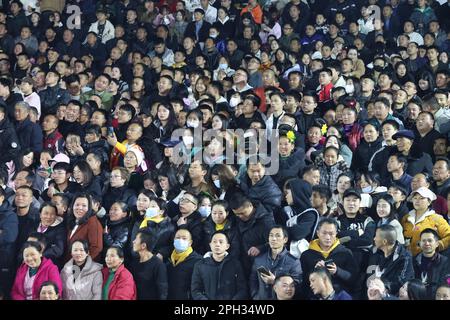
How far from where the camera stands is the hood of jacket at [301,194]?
26.8 feet

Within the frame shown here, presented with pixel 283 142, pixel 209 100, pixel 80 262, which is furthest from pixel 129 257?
pixel 209 100

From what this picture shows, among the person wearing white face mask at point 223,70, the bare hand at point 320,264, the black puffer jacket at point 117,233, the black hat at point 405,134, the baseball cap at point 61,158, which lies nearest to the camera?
the bare hand at point 320,264

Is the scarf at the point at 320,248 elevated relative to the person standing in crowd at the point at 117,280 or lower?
elevated

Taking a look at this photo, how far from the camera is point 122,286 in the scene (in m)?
7.52

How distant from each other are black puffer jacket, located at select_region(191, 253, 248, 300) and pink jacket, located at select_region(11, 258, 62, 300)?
3.49 feet

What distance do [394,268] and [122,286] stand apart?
6.72 ft

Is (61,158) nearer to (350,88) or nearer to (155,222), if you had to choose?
(155,222)

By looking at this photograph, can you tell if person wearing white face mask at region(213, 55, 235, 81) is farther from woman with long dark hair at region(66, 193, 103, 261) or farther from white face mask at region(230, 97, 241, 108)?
woman with long dark hair at region(66, 193, 103, 261)

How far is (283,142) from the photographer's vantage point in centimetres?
912

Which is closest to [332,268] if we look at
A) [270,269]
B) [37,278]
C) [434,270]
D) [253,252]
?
[270,269]

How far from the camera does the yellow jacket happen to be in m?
7.79

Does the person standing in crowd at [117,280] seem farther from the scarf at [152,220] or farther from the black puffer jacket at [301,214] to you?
the black puffer jacket at [301,214]

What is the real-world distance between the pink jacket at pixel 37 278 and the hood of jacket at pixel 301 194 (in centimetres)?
203

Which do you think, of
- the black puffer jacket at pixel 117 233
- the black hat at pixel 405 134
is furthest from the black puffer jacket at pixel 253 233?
the black hat at pixel 405 134
